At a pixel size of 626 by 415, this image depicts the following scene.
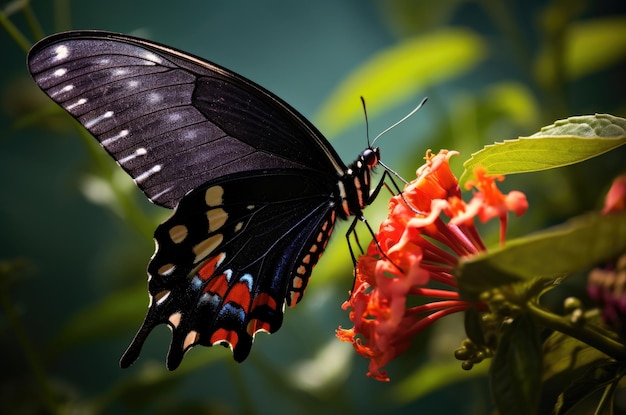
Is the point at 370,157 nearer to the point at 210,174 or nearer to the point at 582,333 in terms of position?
the point at 210,174

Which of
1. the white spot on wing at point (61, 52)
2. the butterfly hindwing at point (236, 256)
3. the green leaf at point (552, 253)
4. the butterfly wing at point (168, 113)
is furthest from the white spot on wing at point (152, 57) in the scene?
the green leaf at point (552, 253)

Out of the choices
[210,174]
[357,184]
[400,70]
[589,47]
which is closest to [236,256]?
[210,174]

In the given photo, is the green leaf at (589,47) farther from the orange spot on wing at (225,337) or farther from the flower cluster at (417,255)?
the orange spot on wing at (225,337)

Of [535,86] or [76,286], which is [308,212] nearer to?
[535,86]

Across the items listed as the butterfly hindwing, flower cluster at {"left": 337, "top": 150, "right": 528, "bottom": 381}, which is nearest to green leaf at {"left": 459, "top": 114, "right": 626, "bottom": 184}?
flower cluster at {"left": 337, "top": 150, "right": 528, "bottom": 381}

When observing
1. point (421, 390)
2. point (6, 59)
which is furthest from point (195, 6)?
point (421, 390)

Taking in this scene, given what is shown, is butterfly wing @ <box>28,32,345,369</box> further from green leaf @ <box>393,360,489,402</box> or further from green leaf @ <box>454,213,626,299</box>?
green leaf @ <box>454,213,626,299</box>
